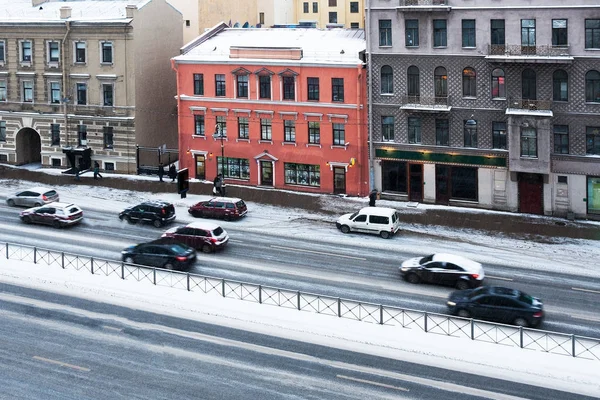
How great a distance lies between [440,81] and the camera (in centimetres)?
5516

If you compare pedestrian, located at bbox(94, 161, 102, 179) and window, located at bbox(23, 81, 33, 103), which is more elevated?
window, located at bbox(23, 81, 33, 103)

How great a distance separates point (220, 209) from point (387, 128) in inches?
533

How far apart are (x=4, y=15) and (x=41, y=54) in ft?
18.1

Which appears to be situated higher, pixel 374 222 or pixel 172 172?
pixel 172 172

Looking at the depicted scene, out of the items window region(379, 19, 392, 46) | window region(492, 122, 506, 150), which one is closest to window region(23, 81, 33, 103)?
window region(379, 19, 392, 46)

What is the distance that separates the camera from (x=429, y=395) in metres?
27.8

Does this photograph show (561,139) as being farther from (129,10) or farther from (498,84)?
(129,10)

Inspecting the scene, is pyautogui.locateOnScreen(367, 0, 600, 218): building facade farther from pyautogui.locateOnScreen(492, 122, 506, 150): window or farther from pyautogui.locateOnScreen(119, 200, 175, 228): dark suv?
pyautogui.locateOnScreen(119, 200, 175, 228): dark suv

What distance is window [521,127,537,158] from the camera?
2073 inches

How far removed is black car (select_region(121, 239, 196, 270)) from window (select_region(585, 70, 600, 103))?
2649 centimetres

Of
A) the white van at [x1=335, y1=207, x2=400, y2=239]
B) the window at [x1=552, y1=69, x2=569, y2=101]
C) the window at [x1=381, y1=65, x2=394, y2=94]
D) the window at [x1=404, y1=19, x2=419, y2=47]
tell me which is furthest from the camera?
the window at [x1=381, y1=65, x2=394, y2=94]

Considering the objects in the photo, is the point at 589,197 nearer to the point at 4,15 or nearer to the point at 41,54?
the point at 41,54

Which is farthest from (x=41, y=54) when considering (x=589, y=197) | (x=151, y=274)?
(x=589, y=197)

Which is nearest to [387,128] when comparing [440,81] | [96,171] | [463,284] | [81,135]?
[440,81]
